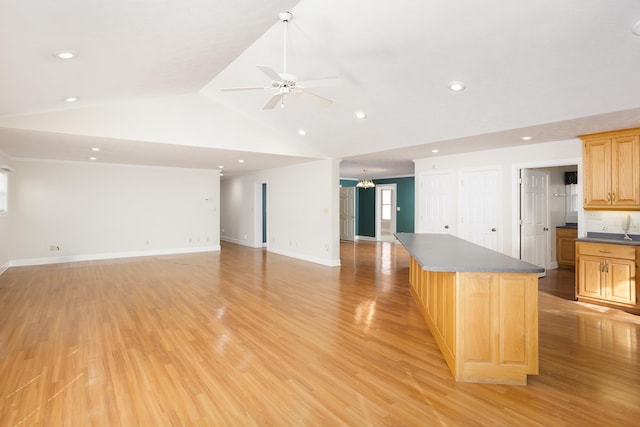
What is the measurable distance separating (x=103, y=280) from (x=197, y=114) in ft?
11.0

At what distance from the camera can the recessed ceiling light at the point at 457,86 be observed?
3.84m

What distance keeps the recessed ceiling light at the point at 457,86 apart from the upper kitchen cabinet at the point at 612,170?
2361 millimetres

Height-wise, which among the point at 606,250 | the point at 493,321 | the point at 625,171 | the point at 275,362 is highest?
the point at 625,171

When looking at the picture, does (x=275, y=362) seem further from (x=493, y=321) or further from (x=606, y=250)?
(x=606, y=250)

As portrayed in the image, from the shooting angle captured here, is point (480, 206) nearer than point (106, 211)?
Yes

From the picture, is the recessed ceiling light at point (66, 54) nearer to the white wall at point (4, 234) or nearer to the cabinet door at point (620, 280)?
the white wall at point (4, 234)

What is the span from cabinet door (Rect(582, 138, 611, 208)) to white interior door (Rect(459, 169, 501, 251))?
1498mm

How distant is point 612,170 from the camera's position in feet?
15.3

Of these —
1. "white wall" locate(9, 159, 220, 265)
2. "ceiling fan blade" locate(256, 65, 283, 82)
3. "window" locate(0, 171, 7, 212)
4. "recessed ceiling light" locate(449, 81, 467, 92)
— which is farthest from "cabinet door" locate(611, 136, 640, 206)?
"window" locate(0, 171, 7, 212)

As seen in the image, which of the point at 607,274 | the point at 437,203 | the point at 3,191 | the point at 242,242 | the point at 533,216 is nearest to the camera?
the point at 607,274

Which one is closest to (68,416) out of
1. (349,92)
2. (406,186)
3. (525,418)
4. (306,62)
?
(525,418)

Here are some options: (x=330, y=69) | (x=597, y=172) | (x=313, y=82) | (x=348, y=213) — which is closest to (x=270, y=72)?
(x=313, y=82)

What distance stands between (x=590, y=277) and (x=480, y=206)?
215 cm

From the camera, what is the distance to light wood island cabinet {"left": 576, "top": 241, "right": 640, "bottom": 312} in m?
4.44
